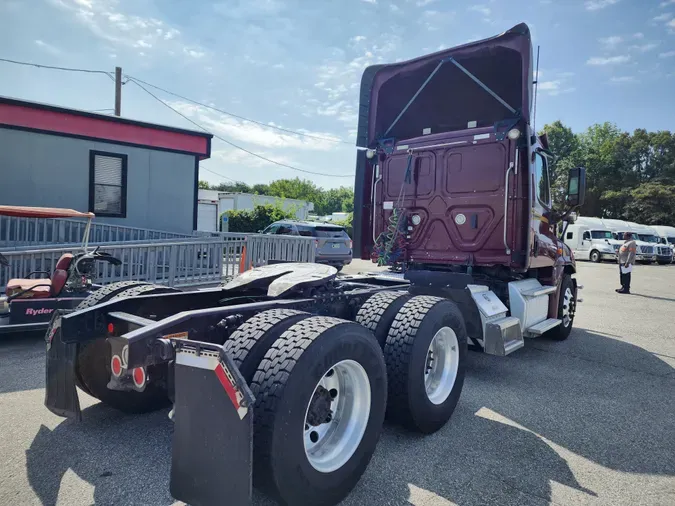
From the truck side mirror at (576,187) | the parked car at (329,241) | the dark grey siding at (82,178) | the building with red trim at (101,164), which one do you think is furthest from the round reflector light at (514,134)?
the dark grey siding at (82,178)

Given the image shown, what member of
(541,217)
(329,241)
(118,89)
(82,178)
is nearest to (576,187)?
(541,217)

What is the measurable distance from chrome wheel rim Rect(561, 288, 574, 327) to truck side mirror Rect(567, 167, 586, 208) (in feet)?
5.01

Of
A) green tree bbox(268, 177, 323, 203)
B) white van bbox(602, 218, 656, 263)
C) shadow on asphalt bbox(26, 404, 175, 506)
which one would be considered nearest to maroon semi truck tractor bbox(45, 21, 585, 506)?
shadow on asphalt bbox(26, 404, 175, 506)

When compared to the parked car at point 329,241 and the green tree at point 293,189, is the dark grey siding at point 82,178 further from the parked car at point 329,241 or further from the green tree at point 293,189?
the green tree at point 293,189

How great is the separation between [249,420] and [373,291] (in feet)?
7.82

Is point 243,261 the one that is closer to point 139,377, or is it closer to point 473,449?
point 473,449

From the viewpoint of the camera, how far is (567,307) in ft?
23.6

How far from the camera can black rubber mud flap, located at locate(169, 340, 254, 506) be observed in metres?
2.08

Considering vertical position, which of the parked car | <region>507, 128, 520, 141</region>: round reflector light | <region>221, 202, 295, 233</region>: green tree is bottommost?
the parked car

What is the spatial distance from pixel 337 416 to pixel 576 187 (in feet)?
16.3

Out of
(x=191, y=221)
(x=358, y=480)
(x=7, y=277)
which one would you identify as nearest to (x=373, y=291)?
(x=358, y=480)

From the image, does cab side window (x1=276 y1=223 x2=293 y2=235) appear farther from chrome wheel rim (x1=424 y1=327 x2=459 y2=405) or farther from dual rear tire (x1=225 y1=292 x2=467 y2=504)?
dual rear tire (x1=225 y1=292 x2=467 y2=504)

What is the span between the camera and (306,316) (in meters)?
2.87

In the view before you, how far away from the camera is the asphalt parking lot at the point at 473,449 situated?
108 inches
